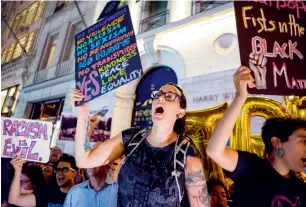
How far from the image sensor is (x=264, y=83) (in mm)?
1864

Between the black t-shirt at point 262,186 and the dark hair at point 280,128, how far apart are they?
0.69 feet

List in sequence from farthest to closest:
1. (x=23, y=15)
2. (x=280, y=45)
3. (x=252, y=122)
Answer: (x=23, y=15) → (x=252, y=122) → (x=280, y=45)

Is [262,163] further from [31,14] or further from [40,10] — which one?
[31,14]

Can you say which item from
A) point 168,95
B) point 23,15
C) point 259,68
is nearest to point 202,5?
point 259,68

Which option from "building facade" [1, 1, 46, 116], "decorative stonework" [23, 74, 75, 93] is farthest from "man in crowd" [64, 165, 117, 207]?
"building facade" [1, 1, 46, 116]

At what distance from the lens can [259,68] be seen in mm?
1907

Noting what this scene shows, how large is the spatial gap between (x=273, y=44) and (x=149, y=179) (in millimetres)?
1434

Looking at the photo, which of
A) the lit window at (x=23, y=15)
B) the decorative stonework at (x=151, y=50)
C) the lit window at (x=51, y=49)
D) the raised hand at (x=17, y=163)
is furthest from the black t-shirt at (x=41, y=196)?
the lit window at (x=23, y=15)

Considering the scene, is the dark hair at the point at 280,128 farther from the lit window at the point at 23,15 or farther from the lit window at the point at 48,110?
the lit window at the point at 23,15

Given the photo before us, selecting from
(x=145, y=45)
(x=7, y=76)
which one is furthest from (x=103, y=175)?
(x=7, y=76)

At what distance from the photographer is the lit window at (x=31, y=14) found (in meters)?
13.8

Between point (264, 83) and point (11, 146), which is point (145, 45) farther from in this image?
point (264, 83)

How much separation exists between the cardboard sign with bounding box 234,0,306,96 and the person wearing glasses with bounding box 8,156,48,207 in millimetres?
2540

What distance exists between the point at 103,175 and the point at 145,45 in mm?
5236
